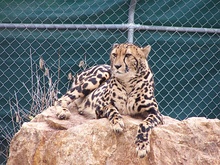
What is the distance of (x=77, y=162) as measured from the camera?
18.4 feet

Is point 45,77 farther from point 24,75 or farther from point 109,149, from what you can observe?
point 109,149

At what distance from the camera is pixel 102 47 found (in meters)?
7.95

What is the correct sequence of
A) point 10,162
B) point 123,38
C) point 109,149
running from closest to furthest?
point 109,149
point 10,162
point 123,38

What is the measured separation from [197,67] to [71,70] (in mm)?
1397

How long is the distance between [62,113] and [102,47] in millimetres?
2002

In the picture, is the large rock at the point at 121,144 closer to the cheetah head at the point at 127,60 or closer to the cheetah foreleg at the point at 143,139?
the cheetah foreleg at the point at 143,139

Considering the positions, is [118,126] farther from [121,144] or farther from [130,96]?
[130,96]

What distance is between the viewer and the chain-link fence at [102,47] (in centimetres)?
795

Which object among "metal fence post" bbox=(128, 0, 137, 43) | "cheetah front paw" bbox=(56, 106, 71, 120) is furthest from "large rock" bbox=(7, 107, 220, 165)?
"metal fence post" bbox=(128, 0, 137, 43)

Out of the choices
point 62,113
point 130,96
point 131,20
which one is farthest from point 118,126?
point 131,20

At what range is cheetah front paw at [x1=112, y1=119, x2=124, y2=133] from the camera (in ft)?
18.1

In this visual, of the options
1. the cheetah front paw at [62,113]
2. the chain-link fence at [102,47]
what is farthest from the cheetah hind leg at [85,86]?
the chain-link fence at [102,47]

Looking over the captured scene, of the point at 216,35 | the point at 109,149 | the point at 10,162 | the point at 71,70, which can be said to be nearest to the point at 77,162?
the point at 109,149

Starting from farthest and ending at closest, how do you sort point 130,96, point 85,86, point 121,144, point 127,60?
1. point 85,86
2. point 130,96
3. point 127,60
4. point 121,144
